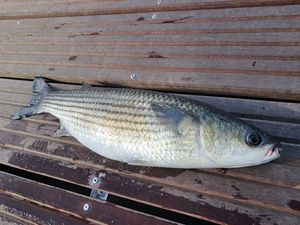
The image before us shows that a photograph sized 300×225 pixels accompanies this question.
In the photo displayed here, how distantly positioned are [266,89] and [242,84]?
0.18 metres

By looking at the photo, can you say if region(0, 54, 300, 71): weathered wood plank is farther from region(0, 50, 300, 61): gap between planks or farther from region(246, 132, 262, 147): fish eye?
region(246, 132, 262, 147): fish eye

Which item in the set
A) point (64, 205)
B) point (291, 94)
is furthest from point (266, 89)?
point (64, 205)

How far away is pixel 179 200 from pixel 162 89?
990 millimetres

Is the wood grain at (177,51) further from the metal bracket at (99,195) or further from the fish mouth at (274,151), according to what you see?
the metal bracket at (99,195)

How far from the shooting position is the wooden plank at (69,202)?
2594 mm

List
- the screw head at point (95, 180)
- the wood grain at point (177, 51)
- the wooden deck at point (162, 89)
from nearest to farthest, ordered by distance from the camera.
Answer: the wooden deck at point (162, 89)
the wood grain at point (177, 51)
the screw head at point (95, 180)

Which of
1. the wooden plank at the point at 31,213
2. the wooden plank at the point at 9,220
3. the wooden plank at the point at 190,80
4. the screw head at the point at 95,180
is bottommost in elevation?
the wooden plank at the point at 9,220

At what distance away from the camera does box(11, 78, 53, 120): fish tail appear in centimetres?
342

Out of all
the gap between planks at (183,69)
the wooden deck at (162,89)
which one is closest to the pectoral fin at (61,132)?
the wooden deck at (162,89)

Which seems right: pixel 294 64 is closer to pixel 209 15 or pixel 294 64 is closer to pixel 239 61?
pixel 239 61

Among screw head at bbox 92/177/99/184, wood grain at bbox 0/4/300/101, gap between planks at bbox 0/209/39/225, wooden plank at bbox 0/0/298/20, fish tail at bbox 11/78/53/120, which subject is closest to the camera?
wood grain at bbox 0/4/300/101

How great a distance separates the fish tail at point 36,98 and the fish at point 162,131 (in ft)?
1.56

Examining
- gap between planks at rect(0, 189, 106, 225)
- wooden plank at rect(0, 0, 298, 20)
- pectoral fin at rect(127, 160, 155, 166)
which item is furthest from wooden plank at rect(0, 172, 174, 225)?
wooden plank at rect(0, 0, 298, 20)

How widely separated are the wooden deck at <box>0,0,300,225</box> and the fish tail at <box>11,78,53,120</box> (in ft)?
0.27
